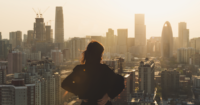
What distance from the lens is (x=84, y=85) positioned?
0.89 m

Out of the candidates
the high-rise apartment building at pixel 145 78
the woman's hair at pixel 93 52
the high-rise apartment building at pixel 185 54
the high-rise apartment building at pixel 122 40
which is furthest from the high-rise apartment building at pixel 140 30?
the woman's hair at pixel 93 52

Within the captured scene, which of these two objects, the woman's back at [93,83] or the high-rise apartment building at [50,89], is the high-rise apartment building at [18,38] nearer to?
the high-rise apartment building at [50,89]

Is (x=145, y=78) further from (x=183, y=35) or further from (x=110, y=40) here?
(x=183, y=35)

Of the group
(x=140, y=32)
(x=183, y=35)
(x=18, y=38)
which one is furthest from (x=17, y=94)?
(x=140, y=32)

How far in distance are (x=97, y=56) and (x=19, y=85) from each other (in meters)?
4.29

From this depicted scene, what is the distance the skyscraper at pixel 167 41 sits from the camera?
2486 centimetres

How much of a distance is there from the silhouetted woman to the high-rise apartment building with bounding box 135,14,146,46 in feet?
101

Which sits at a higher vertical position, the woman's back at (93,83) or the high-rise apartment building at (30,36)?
the high-rise apartment building at (30,36)

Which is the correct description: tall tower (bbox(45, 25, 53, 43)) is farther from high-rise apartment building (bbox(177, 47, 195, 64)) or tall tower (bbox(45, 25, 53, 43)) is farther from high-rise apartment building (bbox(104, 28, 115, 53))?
high-rise apartment building (bbox(177, 47, 195, 64))

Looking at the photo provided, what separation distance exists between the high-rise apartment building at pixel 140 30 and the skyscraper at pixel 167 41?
19.0 ft

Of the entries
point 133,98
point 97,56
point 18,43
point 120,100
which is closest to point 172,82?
point 133,98

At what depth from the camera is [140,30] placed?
32.9 m

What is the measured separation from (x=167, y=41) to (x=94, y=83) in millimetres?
25586

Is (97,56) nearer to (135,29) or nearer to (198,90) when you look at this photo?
(198,90)
